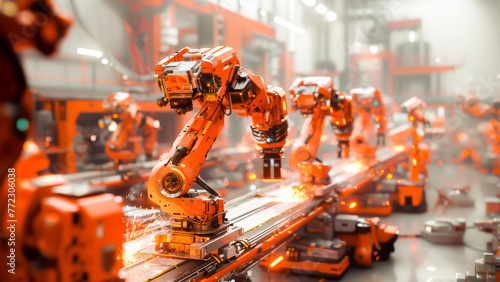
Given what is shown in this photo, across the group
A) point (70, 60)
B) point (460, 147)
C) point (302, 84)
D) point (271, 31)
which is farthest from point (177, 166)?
point (460, 147)

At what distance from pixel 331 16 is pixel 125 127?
16257 millimetres

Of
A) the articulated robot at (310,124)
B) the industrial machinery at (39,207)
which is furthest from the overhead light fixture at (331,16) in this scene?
the industrial machinery at (39,207)

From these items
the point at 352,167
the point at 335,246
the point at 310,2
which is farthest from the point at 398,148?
the point at 335,246

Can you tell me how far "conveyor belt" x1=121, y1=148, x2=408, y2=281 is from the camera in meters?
4.10

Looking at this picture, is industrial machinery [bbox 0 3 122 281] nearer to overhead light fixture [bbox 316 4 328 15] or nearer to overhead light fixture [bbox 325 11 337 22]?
overhead light fixture [bbox 316 4 328 15]

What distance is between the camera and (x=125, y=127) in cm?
1037

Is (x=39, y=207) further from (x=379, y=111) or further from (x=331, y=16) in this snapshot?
(x=331, y=16)

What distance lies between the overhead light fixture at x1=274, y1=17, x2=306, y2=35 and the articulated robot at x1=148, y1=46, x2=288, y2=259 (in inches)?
608

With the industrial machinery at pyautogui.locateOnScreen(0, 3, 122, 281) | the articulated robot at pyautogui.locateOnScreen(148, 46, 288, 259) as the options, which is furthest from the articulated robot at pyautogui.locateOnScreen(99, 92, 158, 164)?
the industrial machinery at pyautogui.locateOnScreen(0, 3, 122, 281)

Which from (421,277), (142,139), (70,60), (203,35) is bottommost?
(421,277)

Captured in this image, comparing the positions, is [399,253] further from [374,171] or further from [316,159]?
[374,171]

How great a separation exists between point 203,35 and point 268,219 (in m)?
11.2

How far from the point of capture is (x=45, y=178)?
2125 millimetres

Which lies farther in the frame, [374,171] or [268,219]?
[374,171]
